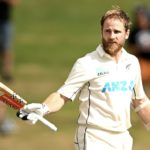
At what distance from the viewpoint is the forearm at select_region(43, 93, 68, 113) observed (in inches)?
288

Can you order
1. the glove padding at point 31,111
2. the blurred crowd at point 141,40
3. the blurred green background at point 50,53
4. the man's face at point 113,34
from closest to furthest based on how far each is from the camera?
the glove padding at point 31,111, the man's face at point 113,34, the blurred green background at point 50,53, the blurred crowd at point 141,40

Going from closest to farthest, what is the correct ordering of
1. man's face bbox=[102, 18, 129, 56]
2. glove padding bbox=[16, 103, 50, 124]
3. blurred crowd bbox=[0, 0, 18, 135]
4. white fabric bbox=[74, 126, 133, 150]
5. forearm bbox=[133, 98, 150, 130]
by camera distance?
glove padding bbox=[16, 103, 50, 124], man's face bbox=[102, 18, 129, 56], white fabric bbox=[74, 126, 133, 150], forearm bbox=[133, 98, 150, 130], blurred crowd bbox=[0, 0, 18, 135]

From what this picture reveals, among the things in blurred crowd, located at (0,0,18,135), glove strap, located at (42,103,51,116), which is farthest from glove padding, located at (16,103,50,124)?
blurred crowd, located at (0,0,18,135)

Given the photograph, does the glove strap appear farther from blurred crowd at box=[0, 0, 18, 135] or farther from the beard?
blurred crowd at box=[0, 0, 18, 135]

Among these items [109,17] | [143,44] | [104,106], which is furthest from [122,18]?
[143,44]

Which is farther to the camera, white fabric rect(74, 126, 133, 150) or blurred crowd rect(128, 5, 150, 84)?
blurred crowd rect(128, 5, 150, 84)

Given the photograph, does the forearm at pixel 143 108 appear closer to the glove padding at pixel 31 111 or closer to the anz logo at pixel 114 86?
the anz logo at pixel 114 86

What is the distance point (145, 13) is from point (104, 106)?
12.2m

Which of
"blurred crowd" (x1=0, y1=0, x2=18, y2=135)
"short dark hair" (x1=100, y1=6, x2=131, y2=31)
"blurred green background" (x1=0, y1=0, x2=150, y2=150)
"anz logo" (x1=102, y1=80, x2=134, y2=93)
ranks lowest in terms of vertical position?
"blurred green background" (x1=0, y1=0, x2=150, y2=150)

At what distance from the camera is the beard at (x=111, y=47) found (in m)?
7.36

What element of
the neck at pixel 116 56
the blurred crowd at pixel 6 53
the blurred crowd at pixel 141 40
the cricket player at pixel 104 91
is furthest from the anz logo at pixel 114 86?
the blurred crowd at pixel 141 40

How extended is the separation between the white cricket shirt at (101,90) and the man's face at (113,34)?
0.35 ft

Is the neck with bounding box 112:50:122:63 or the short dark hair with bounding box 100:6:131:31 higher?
the short dark hair with bounding box 100:6:131:31

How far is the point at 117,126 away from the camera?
7.48 metres
